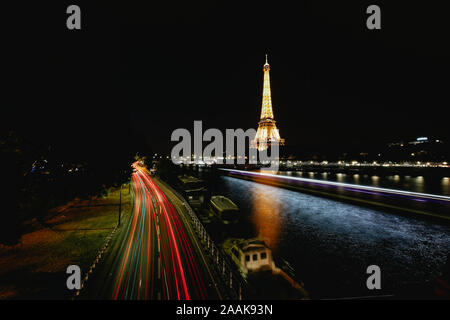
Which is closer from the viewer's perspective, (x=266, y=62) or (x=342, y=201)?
(x=342, y=201)

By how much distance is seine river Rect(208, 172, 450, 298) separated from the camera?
1428 cm

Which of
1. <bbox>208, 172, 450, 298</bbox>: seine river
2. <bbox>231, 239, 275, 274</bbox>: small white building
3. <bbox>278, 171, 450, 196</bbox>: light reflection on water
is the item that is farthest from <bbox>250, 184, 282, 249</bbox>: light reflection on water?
<bbox>278, 171, 450, 196</bbox>: light reflection on water

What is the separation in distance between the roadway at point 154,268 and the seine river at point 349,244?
7.19 meters

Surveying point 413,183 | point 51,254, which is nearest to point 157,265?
point 51,254

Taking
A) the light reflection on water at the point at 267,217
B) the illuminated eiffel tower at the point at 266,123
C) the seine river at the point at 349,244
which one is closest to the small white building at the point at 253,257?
the seine river at the point at 349,244

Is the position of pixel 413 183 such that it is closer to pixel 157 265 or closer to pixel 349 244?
pixel 349 244

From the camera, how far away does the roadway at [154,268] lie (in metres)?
10.4

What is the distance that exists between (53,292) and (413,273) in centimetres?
2223

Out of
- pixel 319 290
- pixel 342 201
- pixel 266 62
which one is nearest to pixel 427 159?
pixel 266 62

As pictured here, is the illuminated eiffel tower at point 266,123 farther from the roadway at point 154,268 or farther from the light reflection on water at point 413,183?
the roadway at point 154,268

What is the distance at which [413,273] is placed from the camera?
1496 cm

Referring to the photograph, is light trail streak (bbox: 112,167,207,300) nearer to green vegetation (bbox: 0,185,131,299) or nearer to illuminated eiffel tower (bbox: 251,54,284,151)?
green vegetation (bbox: 0,185,131,299)
